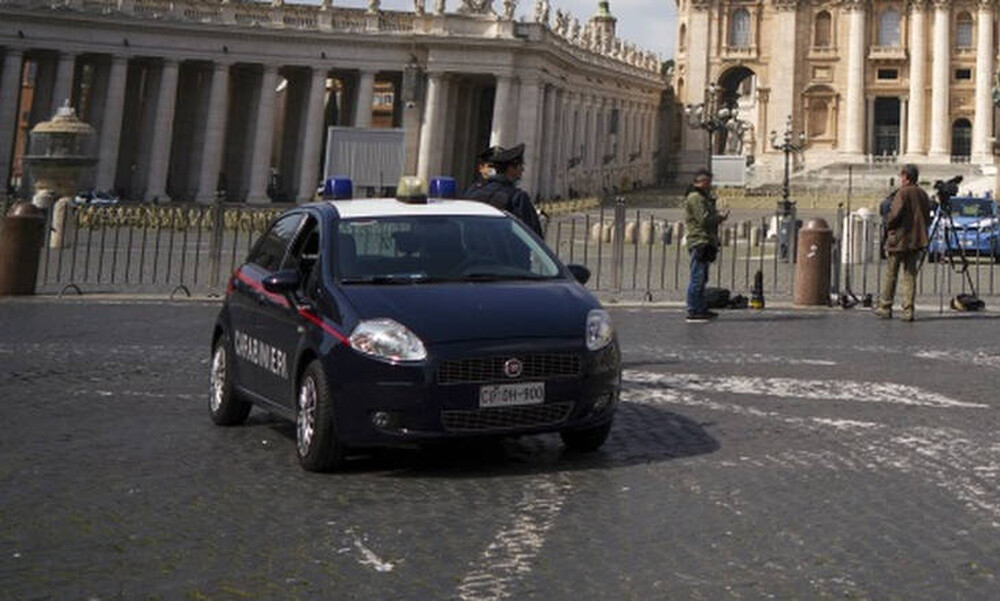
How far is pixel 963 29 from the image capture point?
8275 cm

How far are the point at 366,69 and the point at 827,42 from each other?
4230 centimetres

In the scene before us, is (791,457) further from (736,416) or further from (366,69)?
(366,69)

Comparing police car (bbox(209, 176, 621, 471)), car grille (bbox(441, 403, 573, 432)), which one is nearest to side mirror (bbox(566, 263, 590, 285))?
police car (bbox(209, 176, 621, 471))

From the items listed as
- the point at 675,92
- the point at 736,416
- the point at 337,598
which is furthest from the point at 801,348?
the point at 675,92

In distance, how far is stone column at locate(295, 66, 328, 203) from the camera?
55250 mm

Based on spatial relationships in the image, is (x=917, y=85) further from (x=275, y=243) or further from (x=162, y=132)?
(x=275, y=243)

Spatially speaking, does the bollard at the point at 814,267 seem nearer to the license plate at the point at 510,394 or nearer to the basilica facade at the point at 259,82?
the license plate at the point at 510,394

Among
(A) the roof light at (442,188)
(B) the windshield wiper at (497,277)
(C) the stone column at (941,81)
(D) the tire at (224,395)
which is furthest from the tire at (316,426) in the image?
(C) the stone column at (941,81)

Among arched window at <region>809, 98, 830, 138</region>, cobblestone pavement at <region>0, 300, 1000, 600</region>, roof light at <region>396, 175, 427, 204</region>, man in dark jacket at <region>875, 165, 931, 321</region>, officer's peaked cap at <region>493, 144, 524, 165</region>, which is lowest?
cobblestone pavement at <region>0, 300, 1000, 600</region>

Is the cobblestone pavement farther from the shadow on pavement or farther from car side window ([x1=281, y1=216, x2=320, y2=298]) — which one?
car side window ([x1=281, y1=216, x2=320, y2=298])

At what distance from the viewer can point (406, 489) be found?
6.62 meters

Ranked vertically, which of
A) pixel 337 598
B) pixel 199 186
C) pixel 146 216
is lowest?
pixel 337 598

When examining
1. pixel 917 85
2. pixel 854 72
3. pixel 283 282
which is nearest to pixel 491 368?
pixel 283 282

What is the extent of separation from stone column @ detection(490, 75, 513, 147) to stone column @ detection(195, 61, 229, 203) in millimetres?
12582
